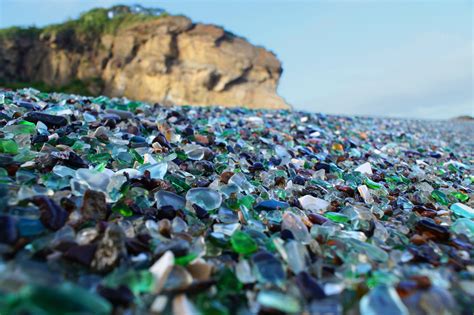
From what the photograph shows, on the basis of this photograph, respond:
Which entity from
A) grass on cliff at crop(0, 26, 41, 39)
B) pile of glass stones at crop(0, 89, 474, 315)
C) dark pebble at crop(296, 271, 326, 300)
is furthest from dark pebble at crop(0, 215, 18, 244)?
grass on cliff at crop(0, 26, 41, 39)

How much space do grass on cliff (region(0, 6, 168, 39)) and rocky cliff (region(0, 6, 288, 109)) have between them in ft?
0.13

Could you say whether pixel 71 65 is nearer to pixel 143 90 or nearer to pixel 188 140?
pixel 143 90

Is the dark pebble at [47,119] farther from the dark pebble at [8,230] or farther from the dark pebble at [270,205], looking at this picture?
the dark pebble at [270,205]

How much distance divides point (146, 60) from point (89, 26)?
3104 millimetres

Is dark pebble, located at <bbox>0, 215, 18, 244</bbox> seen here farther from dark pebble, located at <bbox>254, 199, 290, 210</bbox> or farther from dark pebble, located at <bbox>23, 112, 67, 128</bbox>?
dark pebble, located at <bbox>23, 112, 67, 128</bbox>

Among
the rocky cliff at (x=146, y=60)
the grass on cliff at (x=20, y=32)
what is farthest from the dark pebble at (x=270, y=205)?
the grass on cliff at (x=20, y=32)

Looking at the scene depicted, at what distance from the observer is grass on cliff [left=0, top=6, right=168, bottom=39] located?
13.6 m

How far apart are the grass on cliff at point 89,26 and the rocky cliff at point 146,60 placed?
4 cm

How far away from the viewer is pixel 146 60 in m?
13.0

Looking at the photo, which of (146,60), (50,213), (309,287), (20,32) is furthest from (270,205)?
(20,32)

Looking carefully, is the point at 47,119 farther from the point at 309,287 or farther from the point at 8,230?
the point at 309,287

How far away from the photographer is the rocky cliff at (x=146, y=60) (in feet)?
42.1

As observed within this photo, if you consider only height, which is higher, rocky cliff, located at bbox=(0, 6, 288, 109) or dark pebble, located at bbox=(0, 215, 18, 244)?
rocky cliff, located at bbox=(0, 6, 288, 109)

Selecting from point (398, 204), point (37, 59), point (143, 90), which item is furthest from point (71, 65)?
point (398, 204)
